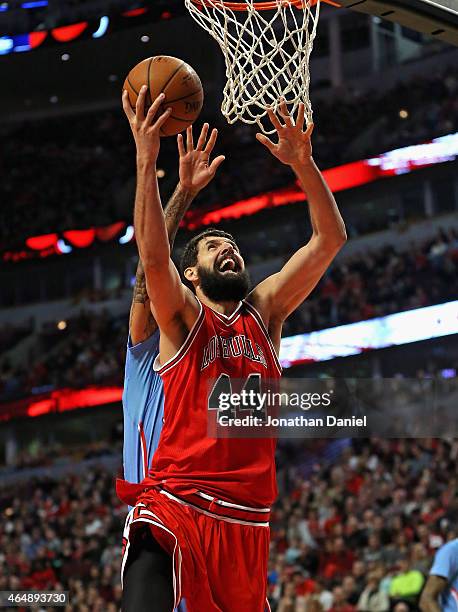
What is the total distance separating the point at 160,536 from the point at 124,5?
15540 millimetres

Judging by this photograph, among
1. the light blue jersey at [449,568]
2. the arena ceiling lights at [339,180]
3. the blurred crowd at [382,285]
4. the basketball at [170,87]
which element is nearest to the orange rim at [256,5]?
the basketball at [170,87]

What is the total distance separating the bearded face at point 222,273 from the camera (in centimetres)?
378

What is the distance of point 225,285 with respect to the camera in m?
3.79

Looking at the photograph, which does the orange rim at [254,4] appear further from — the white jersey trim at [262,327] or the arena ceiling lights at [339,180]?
the arena ceiling lights at [339,180]

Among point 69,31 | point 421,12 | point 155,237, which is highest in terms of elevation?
point 421,12

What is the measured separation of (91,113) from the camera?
18.9m

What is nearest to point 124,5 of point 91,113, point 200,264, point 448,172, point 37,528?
point 91,113

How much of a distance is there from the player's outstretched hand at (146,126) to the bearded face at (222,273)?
551 millimetres

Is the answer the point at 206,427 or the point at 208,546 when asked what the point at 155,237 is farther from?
the point at 208,546

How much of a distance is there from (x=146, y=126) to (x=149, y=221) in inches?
13.8

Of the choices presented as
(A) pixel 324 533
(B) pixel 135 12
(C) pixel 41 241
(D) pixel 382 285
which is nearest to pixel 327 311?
(D) pixel 382 285

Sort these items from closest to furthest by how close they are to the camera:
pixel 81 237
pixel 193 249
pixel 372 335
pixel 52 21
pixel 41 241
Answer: pixel 193 249, pixel 372 335, pixel 52 21, pixel 81 237, pixel 41 241

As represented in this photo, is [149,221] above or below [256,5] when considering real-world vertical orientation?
below

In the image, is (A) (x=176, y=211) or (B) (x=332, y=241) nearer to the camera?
(B) (x=332, y=241)
